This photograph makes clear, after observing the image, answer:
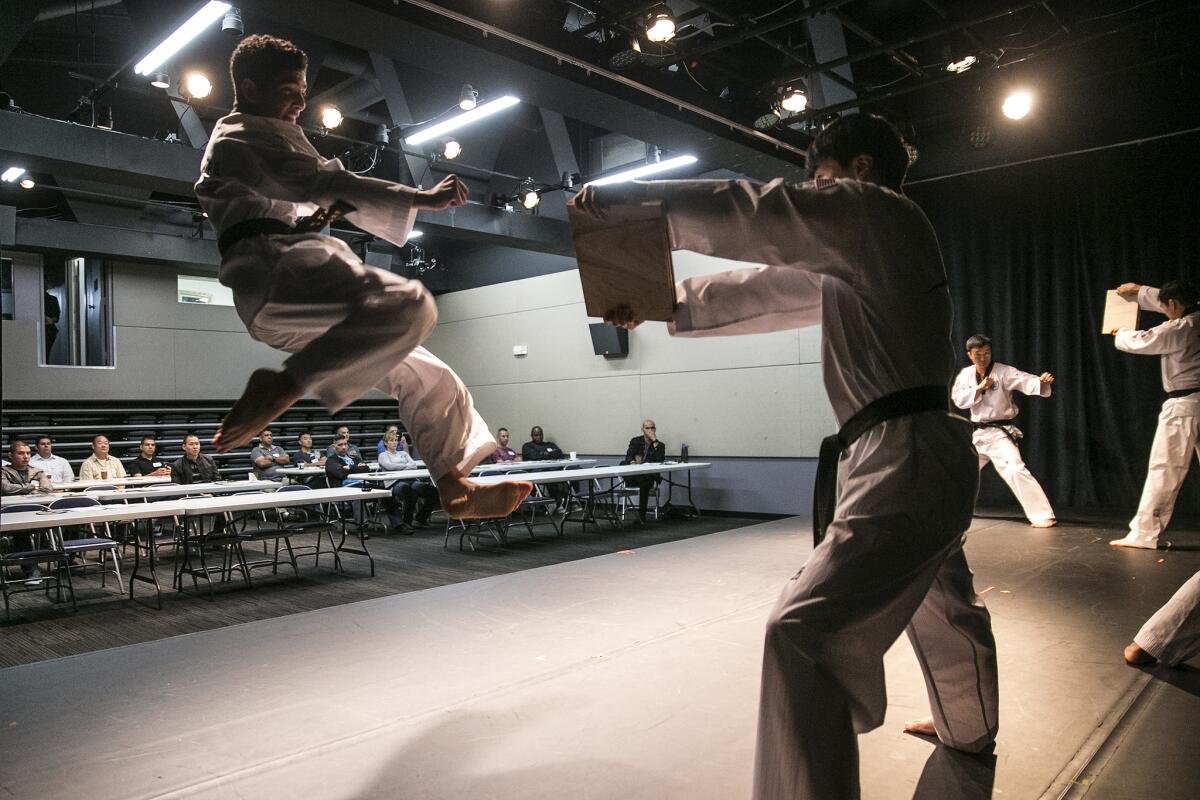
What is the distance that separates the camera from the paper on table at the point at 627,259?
1477 mm

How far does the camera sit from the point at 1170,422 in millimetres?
4848

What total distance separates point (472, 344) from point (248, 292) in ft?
34.0

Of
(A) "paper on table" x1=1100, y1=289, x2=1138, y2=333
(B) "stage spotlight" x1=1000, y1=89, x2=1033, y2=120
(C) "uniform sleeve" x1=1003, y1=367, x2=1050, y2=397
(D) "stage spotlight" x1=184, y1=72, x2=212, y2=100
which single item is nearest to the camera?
(A) "paper on table" x1=1100, y1=289, x2=1138, y2=333

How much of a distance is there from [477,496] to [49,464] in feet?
26.6

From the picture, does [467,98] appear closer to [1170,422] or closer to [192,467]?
[192,467]

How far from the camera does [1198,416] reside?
186 inches

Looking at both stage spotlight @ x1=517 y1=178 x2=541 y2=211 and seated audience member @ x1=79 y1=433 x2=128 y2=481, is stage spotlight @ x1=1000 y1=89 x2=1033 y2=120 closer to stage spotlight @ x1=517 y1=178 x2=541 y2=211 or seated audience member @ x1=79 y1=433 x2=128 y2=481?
stage spotlight @ x1=517 y1=178 x2=541 y2=211

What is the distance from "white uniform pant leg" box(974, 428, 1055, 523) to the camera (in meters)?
6.12

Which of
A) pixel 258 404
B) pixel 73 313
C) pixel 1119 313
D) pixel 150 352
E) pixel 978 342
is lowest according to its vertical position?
pixel 258 404

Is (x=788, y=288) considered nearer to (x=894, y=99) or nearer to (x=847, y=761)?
(x=847, y=761)

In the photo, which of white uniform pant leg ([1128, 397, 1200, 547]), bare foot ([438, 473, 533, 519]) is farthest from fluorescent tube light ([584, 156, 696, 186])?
bare foot ([438, 473, 533, 519])

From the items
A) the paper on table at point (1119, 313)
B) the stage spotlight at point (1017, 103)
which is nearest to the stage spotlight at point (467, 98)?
the stage spotlight at point (1017, 103)

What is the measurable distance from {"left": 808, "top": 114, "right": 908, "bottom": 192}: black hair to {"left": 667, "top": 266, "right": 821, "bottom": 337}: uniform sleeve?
0.27 meters

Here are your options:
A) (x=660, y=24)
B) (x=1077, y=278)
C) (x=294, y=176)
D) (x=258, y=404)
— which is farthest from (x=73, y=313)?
(x=1077, y=278)
